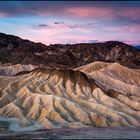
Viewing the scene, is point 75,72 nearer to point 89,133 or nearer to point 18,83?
point 18,83

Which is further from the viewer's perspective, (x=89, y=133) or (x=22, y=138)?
(x=89, y=133)

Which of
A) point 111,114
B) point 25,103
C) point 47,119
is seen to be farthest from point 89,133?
point 25,103

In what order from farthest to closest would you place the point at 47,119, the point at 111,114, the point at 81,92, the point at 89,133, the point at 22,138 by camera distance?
the point at 81,92 → the point at 111,114 → the point at 47,119 → the point at 89,133 → the point at 22,138

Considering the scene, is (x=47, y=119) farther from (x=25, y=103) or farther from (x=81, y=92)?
(x=81, y=92)

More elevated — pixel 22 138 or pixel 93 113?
pixel 22 138

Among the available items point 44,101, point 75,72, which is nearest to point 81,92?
point 75,72

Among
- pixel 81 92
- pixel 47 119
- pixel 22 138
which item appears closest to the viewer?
pixel 22 138
